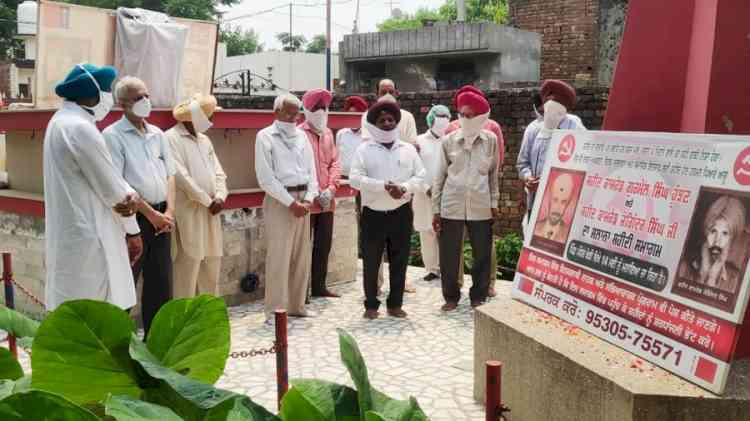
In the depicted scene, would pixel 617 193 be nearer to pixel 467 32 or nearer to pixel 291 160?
pixel 291 160

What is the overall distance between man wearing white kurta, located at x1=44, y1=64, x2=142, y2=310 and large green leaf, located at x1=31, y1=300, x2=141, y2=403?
3.37 meters

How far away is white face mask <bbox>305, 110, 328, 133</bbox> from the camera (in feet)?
21.0

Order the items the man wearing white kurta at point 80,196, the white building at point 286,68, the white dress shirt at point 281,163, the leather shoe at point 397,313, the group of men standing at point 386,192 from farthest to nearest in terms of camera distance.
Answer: the white building at point 286,68 → the leather shoe at point 397,313 → the group of men standing at point 386,192 → the white dress shirt at point 281,163 → the man wearing white kurta at point 80,196

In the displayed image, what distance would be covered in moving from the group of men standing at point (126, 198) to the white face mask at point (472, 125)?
2011 mm

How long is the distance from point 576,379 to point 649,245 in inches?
25.4

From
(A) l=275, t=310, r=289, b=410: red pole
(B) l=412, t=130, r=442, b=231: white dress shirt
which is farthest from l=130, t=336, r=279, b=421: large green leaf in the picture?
(B) l=412, t=130, r=442, b=231: white dress shirt

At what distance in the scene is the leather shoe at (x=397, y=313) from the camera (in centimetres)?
606

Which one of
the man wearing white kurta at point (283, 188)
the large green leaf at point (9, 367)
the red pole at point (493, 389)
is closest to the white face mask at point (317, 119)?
the man wearing white kurta at point (283, 188)

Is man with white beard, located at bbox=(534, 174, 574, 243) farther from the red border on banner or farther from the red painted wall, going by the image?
the red painted wall

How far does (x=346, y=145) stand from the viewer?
289 inches

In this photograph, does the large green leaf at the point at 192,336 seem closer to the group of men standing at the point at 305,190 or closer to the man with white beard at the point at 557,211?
the man with white beard at the point at 557,211

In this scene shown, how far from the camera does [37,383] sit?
76 centimetres

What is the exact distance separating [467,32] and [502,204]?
24.9ft

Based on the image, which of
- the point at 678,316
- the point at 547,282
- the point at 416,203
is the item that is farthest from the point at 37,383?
the point at 416,203
